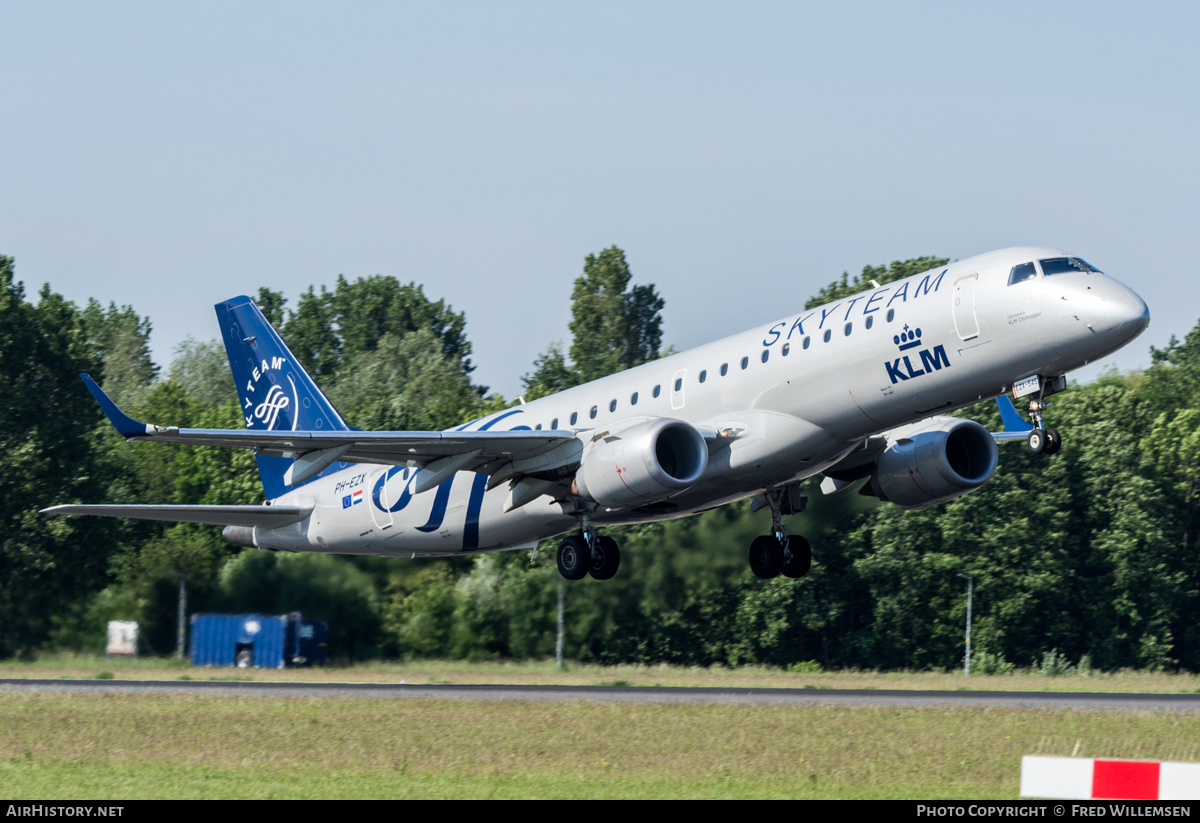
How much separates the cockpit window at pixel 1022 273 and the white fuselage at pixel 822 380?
0.09 m

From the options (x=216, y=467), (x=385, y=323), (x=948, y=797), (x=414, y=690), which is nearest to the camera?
(x=948, y=797)

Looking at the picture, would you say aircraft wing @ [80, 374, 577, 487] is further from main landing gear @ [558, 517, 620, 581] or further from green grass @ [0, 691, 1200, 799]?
green grass @ [0, 691, 1200, 799]

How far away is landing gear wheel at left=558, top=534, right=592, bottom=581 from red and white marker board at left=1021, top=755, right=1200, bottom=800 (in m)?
18.4

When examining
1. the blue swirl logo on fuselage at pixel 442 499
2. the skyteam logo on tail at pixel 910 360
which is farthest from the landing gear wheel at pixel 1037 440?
the blue swirl logo on fuselage at pixel 442 499

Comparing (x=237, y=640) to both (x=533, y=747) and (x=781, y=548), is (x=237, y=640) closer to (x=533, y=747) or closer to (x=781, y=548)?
(x=781, y=548)

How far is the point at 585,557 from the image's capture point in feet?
93.9

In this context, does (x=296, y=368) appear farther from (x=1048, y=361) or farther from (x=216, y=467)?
(x=216, y=467)

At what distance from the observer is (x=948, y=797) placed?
60.1 feet

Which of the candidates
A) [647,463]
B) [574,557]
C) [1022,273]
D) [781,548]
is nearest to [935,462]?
[781,548]

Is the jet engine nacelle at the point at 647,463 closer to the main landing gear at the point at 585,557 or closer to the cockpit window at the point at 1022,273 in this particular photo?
the main landing gear at the point at 585,557

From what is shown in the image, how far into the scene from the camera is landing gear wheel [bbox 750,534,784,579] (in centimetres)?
3077

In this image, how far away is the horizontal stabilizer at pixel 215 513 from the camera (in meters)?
30.8

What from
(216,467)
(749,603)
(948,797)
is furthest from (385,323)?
(948,797)

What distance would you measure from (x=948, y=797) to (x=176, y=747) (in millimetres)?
11548
